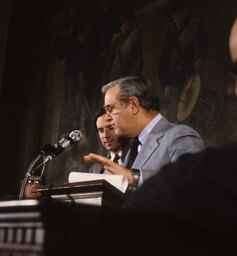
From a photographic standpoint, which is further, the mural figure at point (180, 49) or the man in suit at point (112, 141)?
the mural figure at point (180, 49)

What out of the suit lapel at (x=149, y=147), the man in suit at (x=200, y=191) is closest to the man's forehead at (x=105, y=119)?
the suit lapel at (x=149, y=147)

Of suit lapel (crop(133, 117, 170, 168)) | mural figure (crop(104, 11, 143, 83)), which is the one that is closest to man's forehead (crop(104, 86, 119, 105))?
suit lapel (crop(133, 117, 170, 168))

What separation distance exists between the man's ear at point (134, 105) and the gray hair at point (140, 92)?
0.09 ft

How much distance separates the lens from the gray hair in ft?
12.9

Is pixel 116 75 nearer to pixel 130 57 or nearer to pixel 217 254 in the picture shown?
pixel 130 57

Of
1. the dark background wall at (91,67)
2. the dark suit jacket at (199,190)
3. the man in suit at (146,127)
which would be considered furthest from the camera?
the dark background wall at (91,67)

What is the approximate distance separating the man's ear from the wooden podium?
1855 millimetres

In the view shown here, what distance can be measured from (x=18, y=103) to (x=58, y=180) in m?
2.27

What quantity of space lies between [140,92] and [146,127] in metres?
0.36

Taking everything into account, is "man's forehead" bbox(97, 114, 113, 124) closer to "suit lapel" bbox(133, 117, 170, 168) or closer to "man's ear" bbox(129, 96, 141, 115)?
"man's ear" bbox(129, 96, 141, 115)

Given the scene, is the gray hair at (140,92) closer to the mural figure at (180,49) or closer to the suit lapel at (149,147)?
the suit lapel at (149,147)

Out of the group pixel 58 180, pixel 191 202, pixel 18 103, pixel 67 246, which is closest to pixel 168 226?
pixel 191 202

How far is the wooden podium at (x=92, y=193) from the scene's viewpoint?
1963 mm

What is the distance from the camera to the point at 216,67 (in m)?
5.87
